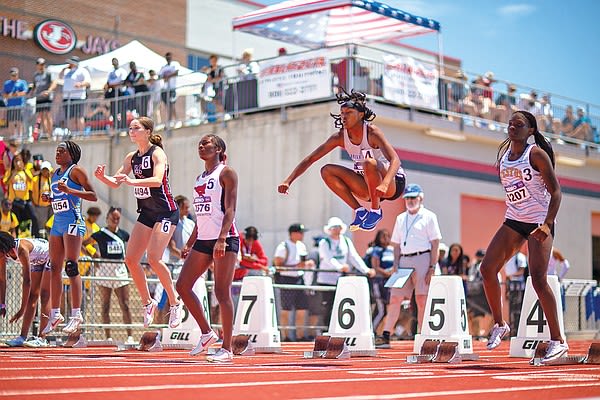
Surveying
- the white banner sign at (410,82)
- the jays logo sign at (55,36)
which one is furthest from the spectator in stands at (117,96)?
the jays logo sign at (55,36)

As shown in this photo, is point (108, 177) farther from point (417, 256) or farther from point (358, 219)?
point (417, 256)

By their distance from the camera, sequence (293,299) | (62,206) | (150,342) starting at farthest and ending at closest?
1. (293,299)
2. (150,342)
3. (62,206)

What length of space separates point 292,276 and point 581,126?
1386 centimetres

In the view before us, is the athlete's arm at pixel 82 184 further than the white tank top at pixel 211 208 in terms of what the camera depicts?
Yes

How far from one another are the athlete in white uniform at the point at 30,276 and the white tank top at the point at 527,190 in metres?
6.02

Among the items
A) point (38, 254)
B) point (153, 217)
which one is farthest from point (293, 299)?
point (153, 217)

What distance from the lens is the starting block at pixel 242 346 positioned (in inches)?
503

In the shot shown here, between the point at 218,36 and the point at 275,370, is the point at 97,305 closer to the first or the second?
the point at 275,370

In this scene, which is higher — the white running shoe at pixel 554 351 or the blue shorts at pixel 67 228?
the blue shorts at pixel 67 228

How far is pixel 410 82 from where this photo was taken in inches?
937

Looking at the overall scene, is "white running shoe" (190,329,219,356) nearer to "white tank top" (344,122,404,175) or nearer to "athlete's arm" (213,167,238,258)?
"athlete's arm" (213,167,238,258)

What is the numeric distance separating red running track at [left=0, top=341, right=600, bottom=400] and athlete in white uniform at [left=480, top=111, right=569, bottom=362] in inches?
24.9

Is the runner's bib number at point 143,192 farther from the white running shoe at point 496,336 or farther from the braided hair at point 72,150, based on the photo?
the white running shoe at point 496,336

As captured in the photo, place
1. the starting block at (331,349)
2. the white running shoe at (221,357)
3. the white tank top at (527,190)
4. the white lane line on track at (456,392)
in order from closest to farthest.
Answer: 1. the white lane line on track at (456,392)
2. the white running shoe at (221,357)
3. the white tank top at (527,190)
4. the starting block at (331,349)
